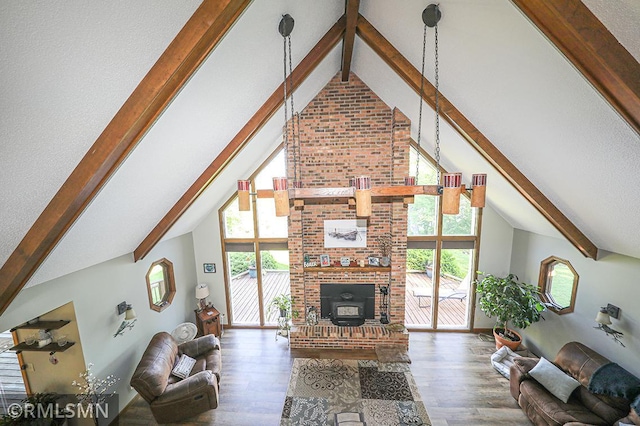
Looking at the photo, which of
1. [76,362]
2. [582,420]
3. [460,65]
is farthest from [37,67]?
[582,420]

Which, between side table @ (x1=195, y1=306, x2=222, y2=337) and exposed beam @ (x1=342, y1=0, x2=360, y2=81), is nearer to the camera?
exposed beam @ (x1=342, y1=0, x2=360, y2=81)

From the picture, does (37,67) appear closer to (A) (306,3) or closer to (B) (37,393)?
(A) (306,3)

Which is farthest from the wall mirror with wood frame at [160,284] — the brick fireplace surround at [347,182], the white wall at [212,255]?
the brick fireplace surround at [347,182]

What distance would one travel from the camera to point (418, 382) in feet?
16.1

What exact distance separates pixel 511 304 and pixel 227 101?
19.2 ft

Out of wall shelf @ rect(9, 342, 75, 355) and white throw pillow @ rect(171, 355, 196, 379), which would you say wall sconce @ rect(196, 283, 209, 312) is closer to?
white throw pillow @ rect(171, 355, 196, 379)

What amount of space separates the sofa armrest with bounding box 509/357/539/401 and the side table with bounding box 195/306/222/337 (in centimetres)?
596

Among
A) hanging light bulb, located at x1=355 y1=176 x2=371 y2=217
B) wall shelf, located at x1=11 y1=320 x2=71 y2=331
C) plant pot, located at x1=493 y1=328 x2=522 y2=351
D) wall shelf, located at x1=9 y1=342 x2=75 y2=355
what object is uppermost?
hanging light bulb, located at x1=355 y1=176 x2=371 y2=217

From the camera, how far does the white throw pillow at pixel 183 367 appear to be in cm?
458

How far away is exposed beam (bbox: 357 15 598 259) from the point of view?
3510 millimetres

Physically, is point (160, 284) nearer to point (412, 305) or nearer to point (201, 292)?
point (201, 292)

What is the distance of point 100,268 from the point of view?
163 inches

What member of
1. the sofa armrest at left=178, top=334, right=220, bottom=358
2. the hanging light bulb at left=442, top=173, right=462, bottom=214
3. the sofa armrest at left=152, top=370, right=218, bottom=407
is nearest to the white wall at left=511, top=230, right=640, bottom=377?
the hanging light bulb at left=442, top=173, right=462, bottom=214

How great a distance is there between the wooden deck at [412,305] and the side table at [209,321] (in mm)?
543
